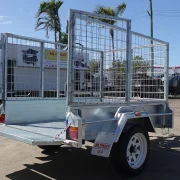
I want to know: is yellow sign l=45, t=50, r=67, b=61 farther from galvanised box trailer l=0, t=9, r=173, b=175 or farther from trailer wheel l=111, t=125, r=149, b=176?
trailer wheel l=111, t=125, r=149, b=176

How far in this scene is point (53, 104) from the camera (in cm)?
669

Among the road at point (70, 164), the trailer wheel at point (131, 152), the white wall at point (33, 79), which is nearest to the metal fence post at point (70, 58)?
the trailer wheel at point (131, 152)

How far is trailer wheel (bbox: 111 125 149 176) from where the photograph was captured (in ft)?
15.4

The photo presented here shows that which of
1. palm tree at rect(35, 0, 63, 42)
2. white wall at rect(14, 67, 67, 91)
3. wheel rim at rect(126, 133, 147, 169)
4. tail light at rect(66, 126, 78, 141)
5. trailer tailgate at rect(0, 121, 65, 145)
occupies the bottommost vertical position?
wheel rim at rect(126, 133, 147, 169)

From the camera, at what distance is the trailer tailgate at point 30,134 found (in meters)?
4.31

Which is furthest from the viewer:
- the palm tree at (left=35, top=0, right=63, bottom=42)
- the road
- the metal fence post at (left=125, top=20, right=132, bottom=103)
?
the palm tree at (left=35, top=0, right=63, bottom=42)

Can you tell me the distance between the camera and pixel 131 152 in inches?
198

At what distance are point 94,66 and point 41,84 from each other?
1.44 metres

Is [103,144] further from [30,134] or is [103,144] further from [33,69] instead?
[33,69]

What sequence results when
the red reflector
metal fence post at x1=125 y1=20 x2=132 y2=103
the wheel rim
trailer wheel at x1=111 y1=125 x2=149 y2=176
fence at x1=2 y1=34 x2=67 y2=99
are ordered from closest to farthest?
the red reflector, trailer wheel at x1=111 y1=125 x2=149 y2=176, the wheel rim, metal fence post at x1=125 y1=20 x2=132 y2=103, fence at x1=2 y1=34 x2=67 y2=99

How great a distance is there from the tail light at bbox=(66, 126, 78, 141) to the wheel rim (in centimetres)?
106

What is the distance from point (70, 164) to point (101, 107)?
5.36 feet

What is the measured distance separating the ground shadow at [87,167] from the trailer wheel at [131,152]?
0.21 m

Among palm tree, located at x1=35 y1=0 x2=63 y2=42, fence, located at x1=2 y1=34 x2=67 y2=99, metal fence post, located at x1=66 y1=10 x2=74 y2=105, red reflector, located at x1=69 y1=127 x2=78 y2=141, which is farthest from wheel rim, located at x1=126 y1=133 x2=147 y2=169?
palm tree, located at x1=35 y1=0 x2=63 y2=42
